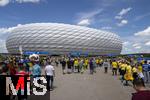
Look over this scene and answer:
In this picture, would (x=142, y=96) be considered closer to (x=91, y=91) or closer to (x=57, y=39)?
(x=91, y=91)

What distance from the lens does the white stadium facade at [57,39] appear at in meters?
141

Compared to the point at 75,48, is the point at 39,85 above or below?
below

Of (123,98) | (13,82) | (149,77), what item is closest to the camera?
(13,82)

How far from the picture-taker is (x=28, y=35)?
14412 cm

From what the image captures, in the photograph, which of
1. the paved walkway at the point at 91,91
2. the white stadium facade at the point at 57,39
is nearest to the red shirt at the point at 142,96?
the paved walkway at the point at 91,91

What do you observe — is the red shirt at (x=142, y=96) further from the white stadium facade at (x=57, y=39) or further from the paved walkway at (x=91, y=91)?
the white stadium facade at (x=57, y=39)

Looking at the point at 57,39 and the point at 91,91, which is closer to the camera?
the point at 91,91

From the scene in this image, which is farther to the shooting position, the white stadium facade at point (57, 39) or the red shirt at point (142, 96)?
the white stadium facade at point (57, 39)

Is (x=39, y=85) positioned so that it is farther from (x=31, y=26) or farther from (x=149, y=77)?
(x=31, y=26)

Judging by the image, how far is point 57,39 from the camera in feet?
464

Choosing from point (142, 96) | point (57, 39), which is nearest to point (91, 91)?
point (142, 96)

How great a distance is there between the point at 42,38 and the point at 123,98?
128m

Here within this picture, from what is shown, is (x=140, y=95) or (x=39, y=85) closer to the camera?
(x=140, y=95)

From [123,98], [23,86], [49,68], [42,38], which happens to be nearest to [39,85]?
[23,86]
